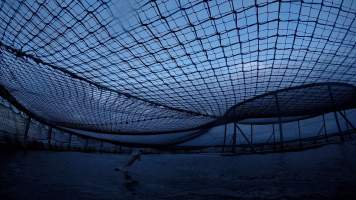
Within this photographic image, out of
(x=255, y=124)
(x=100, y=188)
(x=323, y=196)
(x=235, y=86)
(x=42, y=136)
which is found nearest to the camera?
(x=323, y=196)

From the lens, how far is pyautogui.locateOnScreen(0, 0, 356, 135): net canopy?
440 inches

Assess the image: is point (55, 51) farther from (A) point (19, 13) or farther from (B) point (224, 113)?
(B) point (224, 113)

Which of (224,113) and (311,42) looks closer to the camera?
(311,42)

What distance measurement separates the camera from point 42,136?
43.4 m

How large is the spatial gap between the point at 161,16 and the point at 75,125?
31.9 meters

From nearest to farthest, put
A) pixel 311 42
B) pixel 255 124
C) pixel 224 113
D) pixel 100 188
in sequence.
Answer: pixel 100 188
pixel 311 42
pixel 224 113
pixel 255 124

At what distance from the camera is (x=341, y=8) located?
11.7 meters

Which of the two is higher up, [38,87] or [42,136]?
[38,87]

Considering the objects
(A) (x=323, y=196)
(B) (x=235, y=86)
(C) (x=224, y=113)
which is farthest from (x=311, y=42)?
(C) (x=224, y=113)

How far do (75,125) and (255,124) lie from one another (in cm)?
3156

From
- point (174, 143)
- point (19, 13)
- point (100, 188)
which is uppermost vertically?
point (19, 13)

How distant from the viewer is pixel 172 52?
46.5 ft

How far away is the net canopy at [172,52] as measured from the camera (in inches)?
440

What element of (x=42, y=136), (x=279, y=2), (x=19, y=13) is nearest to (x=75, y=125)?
(x=42, y=136)
